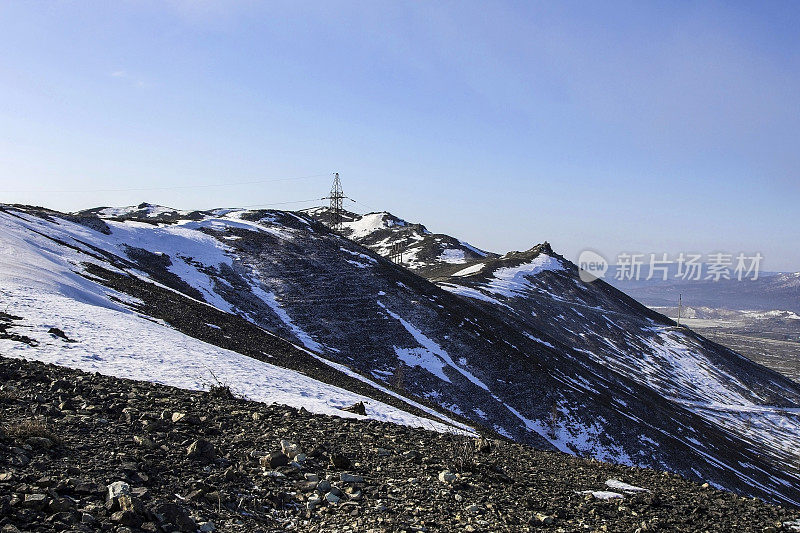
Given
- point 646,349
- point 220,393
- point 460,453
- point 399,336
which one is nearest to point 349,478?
point 460,453

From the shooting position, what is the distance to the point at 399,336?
5606cm

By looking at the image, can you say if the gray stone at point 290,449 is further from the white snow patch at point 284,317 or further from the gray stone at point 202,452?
the white snow patch at point 284,317

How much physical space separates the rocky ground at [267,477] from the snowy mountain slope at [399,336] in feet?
45.9

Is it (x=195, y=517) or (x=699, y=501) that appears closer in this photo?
(x=195, y=517)

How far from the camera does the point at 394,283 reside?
228 ft

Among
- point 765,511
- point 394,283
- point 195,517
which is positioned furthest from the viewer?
point 394,283

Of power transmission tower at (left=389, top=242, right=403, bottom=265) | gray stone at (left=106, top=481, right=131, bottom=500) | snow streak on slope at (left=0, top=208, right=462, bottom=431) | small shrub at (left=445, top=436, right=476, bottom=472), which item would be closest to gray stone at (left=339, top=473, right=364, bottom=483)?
small shrub at (left=445, top=436, right=476, bottom=472)

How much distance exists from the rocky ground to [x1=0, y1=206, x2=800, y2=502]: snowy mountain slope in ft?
45.9

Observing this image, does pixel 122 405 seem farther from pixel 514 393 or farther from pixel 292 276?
pixel 292 276

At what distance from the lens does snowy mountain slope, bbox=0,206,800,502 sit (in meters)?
39.2

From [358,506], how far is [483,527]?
2226 millimetres

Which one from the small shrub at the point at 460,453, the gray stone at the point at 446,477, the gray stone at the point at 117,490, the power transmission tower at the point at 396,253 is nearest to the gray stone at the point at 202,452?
the gray stone at the point at 117,490

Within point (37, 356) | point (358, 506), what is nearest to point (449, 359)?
point (37, 356)

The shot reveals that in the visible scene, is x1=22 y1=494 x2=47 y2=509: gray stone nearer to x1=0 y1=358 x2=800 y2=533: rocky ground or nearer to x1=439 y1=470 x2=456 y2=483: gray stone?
x1=0 y1=358 x2=800 y2=533: rocky ground
